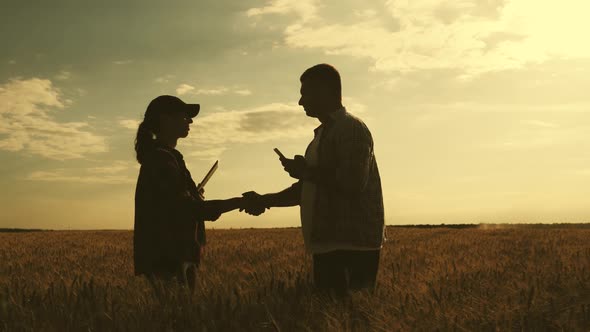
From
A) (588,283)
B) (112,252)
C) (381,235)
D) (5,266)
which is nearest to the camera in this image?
(381,235)

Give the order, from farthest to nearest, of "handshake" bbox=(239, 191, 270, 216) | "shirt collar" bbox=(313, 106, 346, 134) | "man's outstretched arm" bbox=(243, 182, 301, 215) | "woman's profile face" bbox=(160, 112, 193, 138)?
"handshake" bbox=(239, 191, 270, 216)
"man's outstretched arm" bbox=(243, 182, 301, 215)
"woman's profile face" bbox=(160, 112, 193, 138)
"shirt collar" bbox=(313, 106, 346, 134)

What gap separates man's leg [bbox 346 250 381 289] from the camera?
439 cm

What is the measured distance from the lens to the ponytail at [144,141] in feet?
14.7

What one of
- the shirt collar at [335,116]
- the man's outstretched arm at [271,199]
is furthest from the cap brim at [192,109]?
the man's outstretched arm at [271,199]

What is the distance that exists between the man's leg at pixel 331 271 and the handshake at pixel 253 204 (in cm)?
130

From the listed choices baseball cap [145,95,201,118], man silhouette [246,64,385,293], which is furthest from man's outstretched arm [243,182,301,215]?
baseball cap [145,95,201,118]

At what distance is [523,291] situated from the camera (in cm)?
420

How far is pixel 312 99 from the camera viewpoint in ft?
14.5

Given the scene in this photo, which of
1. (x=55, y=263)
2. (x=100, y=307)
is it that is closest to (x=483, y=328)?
(x=100, y=307)

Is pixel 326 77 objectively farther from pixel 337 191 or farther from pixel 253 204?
pixel 253 204

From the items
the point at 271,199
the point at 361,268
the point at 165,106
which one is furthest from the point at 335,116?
the point at 271,199

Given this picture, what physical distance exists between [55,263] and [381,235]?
7.07 metres

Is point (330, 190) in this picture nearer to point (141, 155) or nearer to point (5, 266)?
point (141, 155)

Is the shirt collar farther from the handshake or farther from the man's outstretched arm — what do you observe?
the handshake
